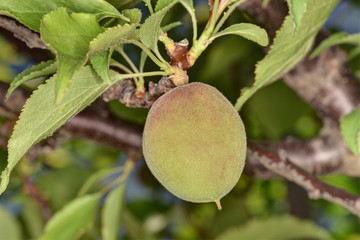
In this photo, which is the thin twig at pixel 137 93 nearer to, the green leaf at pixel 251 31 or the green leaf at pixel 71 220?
the green leaf at pixel 251 31

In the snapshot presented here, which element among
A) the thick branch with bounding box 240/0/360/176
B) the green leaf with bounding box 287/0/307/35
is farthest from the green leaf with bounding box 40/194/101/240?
the green leaf with bounding box 287/0/307/35

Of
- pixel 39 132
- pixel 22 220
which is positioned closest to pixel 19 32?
pixel 39 132

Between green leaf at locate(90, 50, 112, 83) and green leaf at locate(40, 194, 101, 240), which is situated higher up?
green leaf at locate(90, 50, 112, 83)

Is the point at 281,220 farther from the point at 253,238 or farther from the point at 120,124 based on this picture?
the point at 120,124

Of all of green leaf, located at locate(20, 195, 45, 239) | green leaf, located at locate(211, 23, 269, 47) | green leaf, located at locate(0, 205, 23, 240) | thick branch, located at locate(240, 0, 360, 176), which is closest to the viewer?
green leaf, located at locate(211, 23, 269, 47)

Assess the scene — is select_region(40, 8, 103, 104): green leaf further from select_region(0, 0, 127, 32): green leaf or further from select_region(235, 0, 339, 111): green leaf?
select_region(235, 0, 339, 111): green leaf

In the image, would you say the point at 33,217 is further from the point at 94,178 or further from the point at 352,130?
the point at 352,130

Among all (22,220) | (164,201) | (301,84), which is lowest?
(164,201)
